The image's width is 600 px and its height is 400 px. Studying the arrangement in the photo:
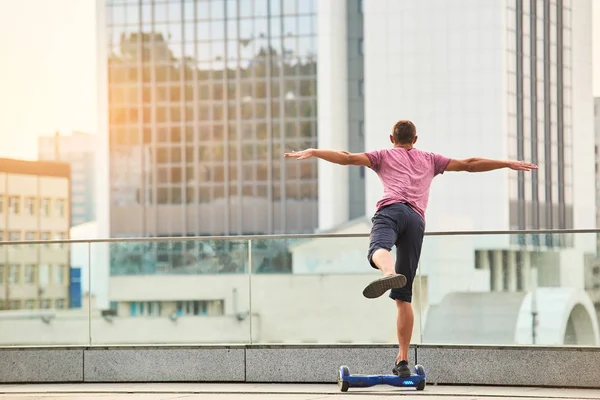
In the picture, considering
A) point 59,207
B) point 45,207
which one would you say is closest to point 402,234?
point 45,207

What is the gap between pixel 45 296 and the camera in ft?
37.3

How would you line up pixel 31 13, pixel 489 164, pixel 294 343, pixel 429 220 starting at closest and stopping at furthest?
pixel 489 164 → pixel 294 343 → pixel 429 220 → pixel 31 13

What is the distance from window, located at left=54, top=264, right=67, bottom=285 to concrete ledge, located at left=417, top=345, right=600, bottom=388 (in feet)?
12.6

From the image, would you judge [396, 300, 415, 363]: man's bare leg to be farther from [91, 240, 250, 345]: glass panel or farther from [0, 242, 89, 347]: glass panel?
[0, 242, 89, 347]: glass panel

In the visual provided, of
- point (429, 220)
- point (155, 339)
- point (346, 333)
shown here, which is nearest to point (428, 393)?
point (346, 333)

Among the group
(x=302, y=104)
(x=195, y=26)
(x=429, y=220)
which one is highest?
(x=195, y=26)

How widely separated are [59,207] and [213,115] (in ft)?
159

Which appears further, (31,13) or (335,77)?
(31,13)

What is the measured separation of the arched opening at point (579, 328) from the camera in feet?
31.2

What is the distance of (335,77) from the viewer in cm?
10262

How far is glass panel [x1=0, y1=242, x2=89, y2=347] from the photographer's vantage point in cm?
1091

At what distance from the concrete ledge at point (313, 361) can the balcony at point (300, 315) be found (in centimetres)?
1

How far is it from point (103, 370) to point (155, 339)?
1.81 feet

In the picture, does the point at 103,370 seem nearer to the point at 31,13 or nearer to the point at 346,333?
the point at 346,333
